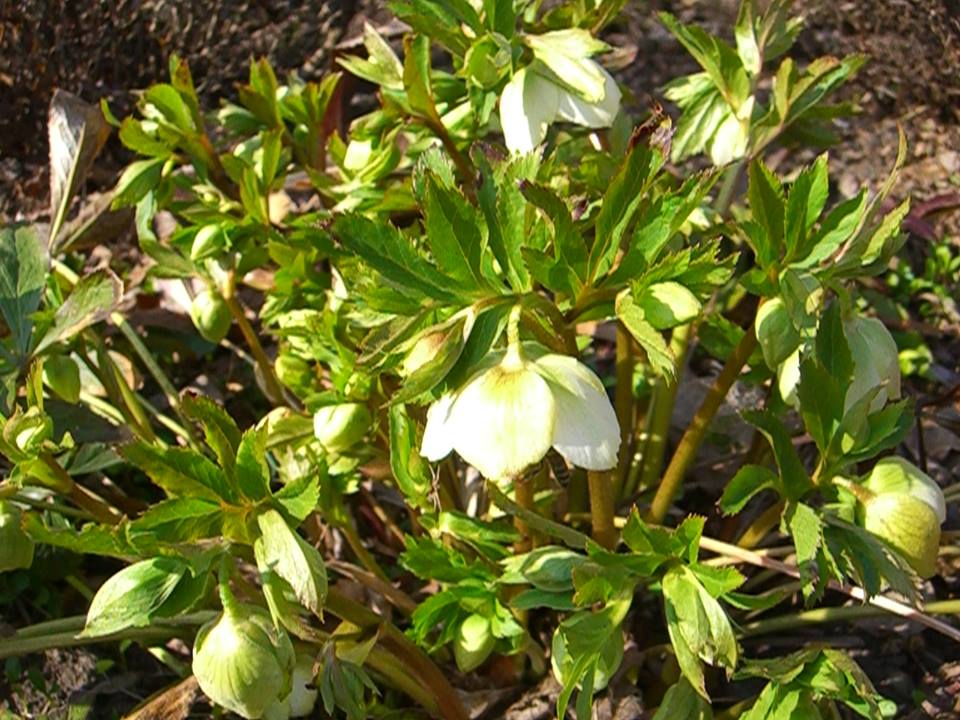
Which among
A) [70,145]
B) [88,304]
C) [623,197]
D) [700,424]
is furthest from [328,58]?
[623,197]

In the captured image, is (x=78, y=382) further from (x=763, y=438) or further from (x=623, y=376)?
(x=763, y=438)

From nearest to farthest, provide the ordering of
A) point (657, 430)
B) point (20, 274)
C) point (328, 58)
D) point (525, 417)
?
point (525, 417)
point (20, 274)
point (657, 430)
point (328, 58)

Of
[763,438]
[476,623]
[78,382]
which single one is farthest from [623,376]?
[78,382]

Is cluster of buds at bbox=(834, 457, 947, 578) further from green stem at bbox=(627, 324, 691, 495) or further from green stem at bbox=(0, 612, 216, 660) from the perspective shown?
green stem at bbox=(0, 612, 216, 660)

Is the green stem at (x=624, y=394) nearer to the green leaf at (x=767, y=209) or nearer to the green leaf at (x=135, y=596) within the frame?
the green leaf at (x=767, y=209)

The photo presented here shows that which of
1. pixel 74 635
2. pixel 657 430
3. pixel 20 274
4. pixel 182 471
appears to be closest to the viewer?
pixel 182 471

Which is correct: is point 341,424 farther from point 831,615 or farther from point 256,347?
point 831,615
